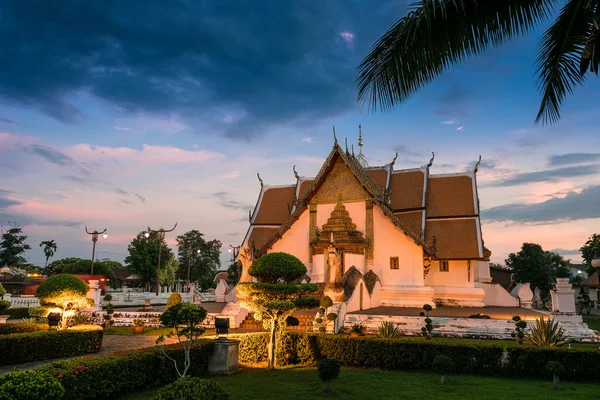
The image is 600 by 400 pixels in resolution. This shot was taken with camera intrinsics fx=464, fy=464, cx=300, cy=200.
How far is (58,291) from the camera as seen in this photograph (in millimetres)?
13266

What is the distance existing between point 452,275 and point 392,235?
317 centimetres

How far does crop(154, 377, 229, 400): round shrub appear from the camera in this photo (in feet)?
19.1

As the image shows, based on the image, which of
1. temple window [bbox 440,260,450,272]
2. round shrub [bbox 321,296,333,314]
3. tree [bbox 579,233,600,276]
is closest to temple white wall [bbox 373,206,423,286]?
Answer: temple window [bbox 440,260,450,272]

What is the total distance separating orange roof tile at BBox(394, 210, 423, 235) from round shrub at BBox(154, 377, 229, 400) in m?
15.8

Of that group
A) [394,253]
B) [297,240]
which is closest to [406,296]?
[394,253]

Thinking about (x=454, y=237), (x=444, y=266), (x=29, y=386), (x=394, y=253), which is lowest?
(x=29, y=386)

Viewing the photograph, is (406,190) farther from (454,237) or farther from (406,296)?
(406,296)

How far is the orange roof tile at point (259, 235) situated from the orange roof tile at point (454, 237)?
26.1ft

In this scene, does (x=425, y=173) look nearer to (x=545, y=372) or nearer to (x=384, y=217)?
(x=384, y=217)

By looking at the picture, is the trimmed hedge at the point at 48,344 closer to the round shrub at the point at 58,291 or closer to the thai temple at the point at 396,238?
the round shrub at the point at 58,291

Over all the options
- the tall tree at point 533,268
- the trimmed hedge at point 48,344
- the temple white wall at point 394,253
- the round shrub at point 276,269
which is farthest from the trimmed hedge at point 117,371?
the tall tree at point 533,268

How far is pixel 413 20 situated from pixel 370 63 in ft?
2.27

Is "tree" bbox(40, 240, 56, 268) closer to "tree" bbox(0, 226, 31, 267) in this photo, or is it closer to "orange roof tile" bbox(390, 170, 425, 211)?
"tree" bbox(0, 226, 31, 267)

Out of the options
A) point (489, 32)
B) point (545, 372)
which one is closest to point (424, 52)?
point (489, 32)
